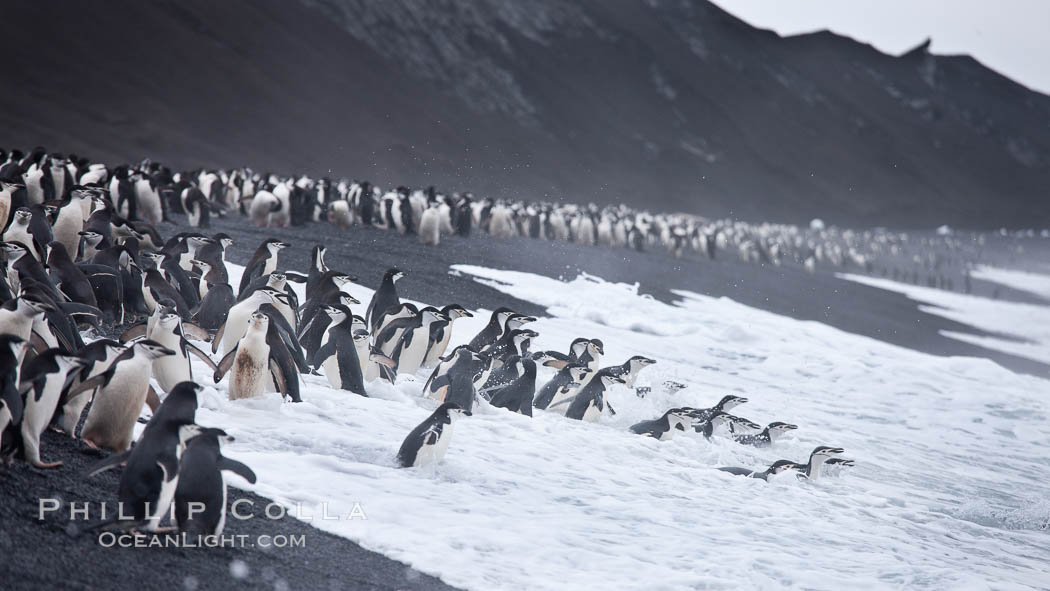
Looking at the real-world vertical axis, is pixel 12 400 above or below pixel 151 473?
above

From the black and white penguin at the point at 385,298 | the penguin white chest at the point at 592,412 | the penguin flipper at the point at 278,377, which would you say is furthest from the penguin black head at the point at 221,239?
the penguin white chest at the point at 592,412

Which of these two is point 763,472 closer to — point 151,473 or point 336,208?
point 151,473

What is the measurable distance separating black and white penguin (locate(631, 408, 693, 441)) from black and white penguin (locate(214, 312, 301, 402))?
3.31 metres

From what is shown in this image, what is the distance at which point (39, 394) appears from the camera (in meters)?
4.04

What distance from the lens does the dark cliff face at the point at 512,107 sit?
42406 millimetres

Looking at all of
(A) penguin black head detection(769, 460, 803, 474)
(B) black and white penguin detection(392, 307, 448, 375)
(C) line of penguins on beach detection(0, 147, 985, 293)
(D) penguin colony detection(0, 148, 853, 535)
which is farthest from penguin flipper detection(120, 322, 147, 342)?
(C) line of penguins on beach detection(0, 147, 985, 293)

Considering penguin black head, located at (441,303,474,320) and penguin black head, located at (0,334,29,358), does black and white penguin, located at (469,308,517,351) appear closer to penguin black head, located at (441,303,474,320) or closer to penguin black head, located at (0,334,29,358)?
penguin black head, located at (441,303,474,320)

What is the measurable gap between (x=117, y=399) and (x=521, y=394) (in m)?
3.79

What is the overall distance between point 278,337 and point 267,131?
4232cm

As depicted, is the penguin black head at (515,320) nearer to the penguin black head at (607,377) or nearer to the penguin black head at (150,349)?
the penguin black head at (607,377)

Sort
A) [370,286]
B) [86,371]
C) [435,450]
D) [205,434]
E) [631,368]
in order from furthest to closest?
[370,286], [631,368], [435,450], [86,371], [205,434]

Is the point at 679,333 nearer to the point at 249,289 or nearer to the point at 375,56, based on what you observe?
the point at 249,289

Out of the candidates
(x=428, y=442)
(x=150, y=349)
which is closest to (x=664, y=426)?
(x=428, y=442)

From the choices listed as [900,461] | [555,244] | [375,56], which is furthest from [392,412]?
[375,56]
